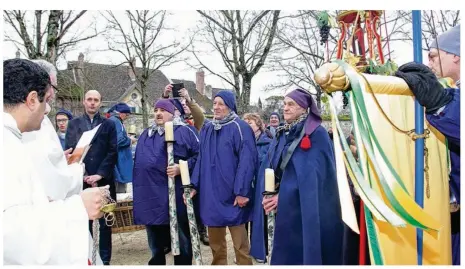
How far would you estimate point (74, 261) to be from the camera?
1.70 metres

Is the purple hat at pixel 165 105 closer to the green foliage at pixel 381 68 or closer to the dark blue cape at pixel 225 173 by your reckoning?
the dark blue cape at pixel 225 173

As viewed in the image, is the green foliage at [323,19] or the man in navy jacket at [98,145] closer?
the green foliage at [323,19]

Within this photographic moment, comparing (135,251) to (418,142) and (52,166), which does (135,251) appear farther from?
(418,142)

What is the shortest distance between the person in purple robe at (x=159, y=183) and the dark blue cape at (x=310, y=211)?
1268 millimetres

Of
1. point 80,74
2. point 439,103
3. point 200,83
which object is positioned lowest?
point 439,103

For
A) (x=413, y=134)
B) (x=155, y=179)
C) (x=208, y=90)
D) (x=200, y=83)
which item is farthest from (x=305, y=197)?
(x=208, y=90)

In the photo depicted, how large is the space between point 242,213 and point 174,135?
3.44 feet

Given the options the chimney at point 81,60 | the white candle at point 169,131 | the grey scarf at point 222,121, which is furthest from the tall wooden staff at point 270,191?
the chimney at point 81,60

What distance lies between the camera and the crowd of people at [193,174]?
5.52ft

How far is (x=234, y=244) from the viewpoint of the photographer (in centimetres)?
422

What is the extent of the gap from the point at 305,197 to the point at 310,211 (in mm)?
110

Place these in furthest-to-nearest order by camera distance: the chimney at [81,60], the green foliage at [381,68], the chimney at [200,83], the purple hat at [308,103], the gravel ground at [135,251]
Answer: the chimney at [200,83] < the chimney at [81,60] < the gravel ground at [135,251] < the purple hat at [308,103] < the green foliage at [381,68]

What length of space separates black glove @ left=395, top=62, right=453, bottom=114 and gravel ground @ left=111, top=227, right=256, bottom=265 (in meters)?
3.67

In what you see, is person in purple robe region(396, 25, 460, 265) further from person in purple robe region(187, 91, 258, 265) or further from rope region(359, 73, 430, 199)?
person in purple robe region(187, 91, 258, 265)
